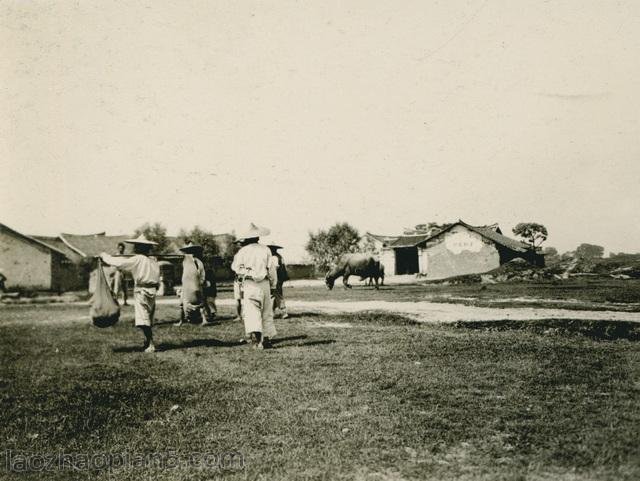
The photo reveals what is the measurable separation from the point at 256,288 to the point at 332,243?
60.1 metres

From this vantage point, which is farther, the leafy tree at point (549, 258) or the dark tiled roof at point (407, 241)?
the dark tiled roof at point (407, 241)

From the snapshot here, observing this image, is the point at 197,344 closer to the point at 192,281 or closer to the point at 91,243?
the point at 192,281

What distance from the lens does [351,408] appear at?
502cm

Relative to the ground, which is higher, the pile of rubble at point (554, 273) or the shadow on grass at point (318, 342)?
the pile of rubble at point (554, 273)

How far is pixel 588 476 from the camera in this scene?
128 inches

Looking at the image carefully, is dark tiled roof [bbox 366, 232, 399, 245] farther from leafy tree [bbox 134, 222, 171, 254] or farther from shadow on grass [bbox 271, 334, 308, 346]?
shadow on grass [bbox 271, 334, 308, 346]

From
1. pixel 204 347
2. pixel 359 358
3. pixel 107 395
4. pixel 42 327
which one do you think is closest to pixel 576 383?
pixel 359 358

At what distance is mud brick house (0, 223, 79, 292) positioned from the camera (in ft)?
139

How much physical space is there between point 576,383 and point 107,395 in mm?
5195

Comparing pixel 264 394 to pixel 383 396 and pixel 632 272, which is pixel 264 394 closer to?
pixel 383 396

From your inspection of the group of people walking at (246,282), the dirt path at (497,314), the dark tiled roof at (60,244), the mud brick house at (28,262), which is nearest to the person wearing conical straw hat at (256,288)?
the group of people walking at (246,282)

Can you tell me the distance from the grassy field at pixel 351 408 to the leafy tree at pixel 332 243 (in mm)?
59918

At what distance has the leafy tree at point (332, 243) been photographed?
6919 centimetres

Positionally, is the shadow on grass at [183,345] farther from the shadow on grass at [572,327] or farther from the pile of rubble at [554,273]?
the pile of rubble at [554,273]
